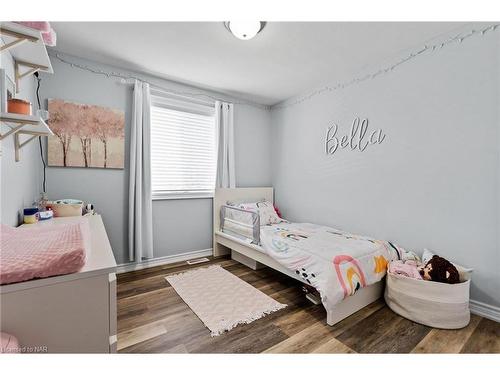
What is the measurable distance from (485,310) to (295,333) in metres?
1.58

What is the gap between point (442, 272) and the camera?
1.77m

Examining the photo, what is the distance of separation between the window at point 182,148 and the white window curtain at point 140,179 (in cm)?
16

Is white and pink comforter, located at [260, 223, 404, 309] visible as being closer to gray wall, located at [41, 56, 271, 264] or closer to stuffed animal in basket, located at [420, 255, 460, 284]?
stuffed animal in basket, located at [420, 255, 460, 284]

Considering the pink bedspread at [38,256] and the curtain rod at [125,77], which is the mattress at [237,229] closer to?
the curtain rod at [125,77]

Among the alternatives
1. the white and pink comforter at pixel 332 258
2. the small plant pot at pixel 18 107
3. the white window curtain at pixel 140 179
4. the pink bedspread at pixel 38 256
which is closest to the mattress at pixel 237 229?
the white and pink comforter at pixel 332 258

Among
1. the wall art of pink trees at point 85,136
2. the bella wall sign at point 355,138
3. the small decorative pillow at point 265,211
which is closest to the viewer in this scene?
the wall art of pink trees at point 85,136

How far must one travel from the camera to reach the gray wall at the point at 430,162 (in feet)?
6.10

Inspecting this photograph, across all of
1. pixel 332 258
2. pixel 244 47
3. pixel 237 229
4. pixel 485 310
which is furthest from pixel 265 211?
pixel 485 310

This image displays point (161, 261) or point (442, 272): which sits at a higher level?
point (442, 272)

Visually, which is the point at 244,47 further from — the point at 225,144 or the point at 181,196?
the point at 181,196

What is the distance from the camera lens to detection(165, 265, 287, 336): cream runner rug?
6.00 ft

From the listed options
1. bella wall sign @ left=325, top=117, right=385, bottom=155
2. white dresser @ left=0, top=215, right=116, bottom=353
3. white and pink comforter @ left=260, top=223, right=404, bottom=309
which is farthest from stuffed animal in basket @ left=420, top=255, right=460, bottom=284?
white dresser @ left=0, top=215, right=116, bottom=353

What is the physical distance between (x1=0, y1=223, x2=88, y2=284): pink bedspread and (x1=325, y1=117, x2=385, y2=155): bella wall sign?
8.98ft
